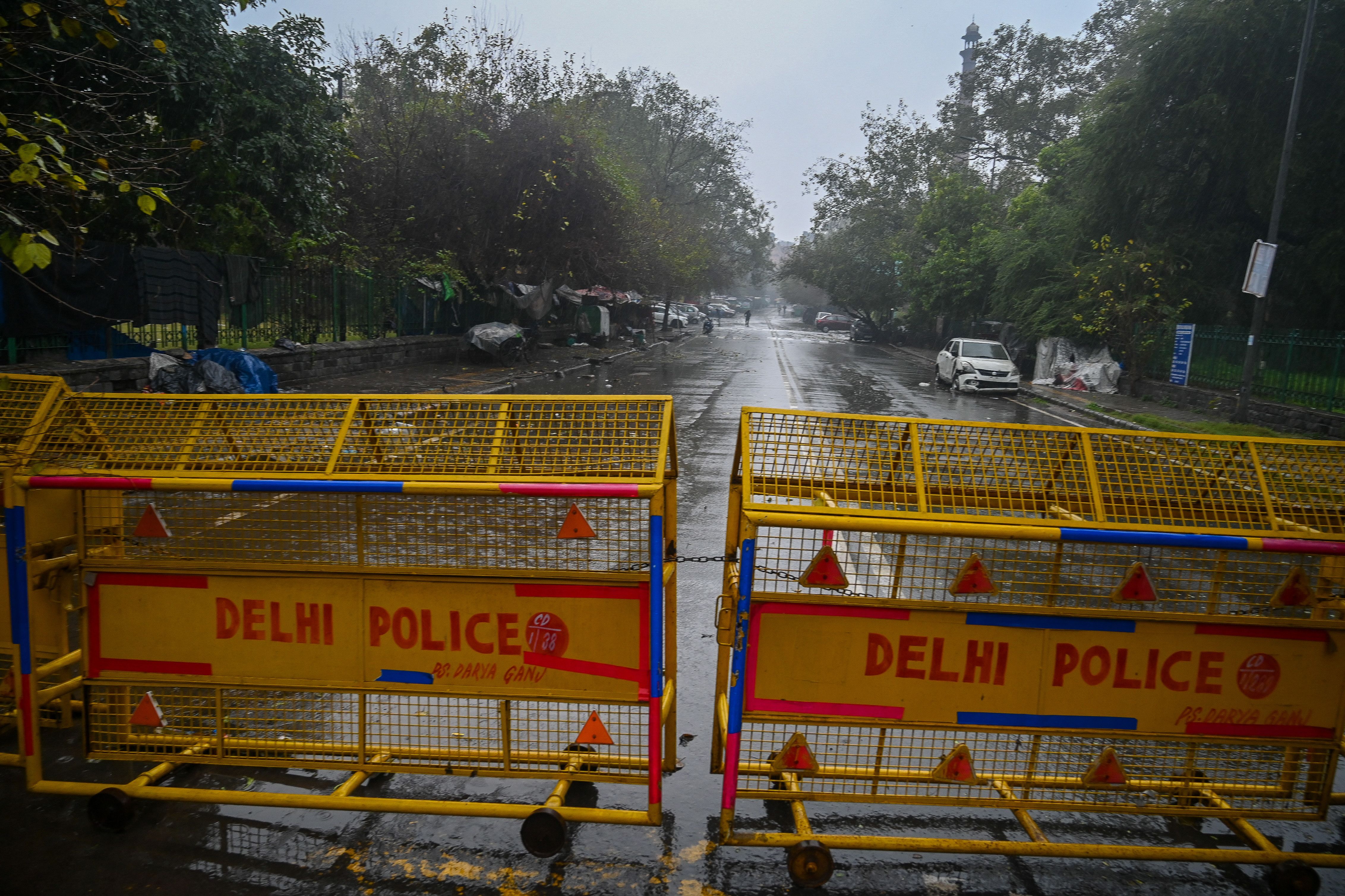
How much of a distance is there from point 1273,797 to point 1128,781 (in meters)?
0.61

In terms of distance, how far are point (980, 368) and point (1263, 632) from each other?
2201 centimetres

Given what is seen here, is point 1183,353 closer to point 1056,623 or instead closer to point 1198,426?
point 1198,426

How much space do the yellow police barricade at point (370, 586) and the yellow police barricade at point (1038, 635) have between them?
0.49 meters

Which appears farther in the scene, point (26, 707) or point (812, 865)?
point (26, 707)

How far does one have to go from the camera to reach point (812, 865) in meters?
3.11

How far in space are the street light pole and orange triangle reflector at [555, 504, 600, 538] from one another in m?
18.0

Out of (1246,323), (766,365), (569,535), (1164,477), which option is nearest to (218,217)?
(569,535)

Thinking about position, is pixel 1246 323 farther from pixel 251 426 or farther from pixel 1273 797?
pixel 251 426

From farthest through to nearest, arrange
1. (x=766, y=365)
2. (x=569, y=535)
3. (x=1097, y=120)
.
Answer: (x=766, y=365) → (x=1097, y=120) → (x=569, y=535)

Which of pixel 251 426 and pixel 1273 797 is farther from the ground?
pixel 251 426

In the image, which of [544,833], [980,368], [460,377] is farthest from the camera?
[980,368]

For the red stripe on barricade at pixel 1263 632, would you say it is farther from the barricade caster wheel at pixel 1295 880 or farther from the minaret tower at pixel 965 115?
the minaret tower at pixel 965 115

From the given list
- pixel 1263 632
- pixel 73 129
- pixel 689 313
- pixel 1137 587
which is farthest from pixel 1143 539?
pixel 689 313

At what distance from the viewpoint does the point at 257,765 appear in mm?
3449
